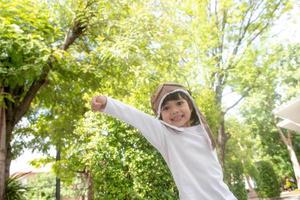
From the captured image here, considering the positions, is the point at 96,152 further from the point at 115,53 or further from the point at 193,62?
the point at 193,62

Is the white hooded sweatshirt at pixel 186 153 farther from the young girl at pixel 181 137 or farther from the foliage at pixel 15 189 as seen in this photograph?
the foliage at pixel 15 189

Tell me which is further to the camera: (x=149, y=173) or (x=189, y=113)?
(x=149, y=173)

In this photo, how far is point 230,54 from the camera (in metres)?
17.0

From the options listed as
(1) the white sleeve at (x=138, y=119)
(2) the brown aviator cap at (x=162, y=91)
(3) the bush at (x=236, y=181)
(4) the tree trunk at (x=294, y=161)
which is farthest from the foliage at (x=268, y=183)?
(1) the white sleeve at (x=138, y=119)

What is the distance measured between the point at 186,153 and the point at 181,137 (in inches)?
4.4

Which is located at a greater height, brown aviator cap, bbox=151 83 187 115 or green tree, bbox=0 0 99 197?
green tree, bbox=0 0 99 197

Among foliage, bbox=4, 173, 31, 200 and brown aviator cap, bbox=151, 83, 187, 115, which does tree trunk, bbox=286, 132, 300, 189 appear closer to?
foliage, bbox=4, 173, 31, 200

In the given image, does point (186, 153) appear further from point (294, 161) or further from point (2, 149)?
point (294, 161)

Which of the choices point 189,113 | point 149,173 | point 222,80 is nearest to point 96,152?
point 149,173

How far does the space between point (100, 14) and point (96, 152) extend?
3.21 meters

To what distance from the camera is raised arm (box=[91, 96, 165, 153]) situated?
6.66ft

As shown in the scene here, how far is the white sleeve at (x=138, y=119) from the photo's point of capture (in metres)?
2.04

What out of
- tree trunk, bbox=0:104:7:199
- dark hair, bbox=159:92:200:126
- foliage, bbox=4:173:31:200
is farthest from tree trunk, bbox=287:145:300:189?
dark hair, bbox=159:92:200:126

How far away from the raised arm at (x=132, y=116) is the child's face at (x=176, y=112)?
4.1 inches
